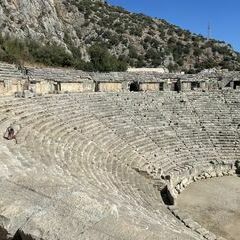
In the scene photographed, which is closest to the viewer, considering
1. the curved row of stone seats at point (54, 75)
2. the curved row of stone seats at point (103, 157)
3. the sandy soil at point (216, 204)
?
the curved row of stone seats at point (103, 157)

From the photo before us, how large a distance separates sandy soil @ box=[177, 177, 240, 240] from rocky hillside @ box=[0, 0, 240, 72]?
886 inches

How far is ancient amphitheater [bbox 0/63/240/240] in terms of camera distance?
473cm

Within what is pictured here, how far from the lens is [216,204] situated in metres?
13.2

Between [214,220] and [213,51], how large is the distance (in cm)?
3943

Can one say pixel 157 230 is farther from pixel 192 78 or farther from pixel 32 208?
pixel 192 78

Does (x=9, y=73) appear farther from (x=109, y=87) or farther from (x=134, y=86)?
(x=134, y=86)

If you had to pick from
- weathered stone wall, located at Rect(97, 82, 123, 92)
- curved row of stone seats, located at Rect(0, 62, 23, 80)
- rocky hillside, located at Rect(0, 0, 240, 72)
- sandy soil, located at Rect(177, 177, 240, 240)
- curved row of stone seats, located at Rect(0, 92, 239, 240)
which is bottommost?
sandy soil, located at Rect(177, 177, 240, 240)

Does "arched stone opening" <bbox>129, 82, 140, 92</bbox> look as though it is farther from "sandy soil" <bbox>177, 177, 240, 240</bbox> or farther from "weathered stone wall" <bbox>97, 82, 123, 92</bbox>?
"sandy soil" <bbox>177, 177, 240, 240</bbox>

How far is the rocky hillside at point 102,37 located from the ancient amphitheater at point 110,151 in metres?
16.0

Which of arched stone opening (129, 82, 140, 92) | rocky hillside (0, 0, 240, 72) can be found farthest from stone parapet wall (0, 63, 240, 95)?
rocky hillside (0, 0, 240, 72)

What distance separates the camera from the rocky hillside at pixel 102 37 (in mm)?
37938

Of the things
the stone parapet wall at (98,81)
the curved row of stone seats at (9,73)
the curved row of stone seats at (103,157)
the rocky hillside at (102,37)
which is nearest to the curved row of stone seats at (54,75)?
the stone parapet wall at (98,81)

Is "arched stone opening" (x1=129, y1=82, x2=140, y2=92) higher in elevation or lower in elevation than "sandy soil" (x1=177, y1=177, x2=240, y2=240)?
higher

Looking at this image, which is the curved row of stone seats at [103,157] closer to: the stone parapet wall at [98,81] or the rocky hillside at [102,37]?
the stone parapet wall at [98,81]
